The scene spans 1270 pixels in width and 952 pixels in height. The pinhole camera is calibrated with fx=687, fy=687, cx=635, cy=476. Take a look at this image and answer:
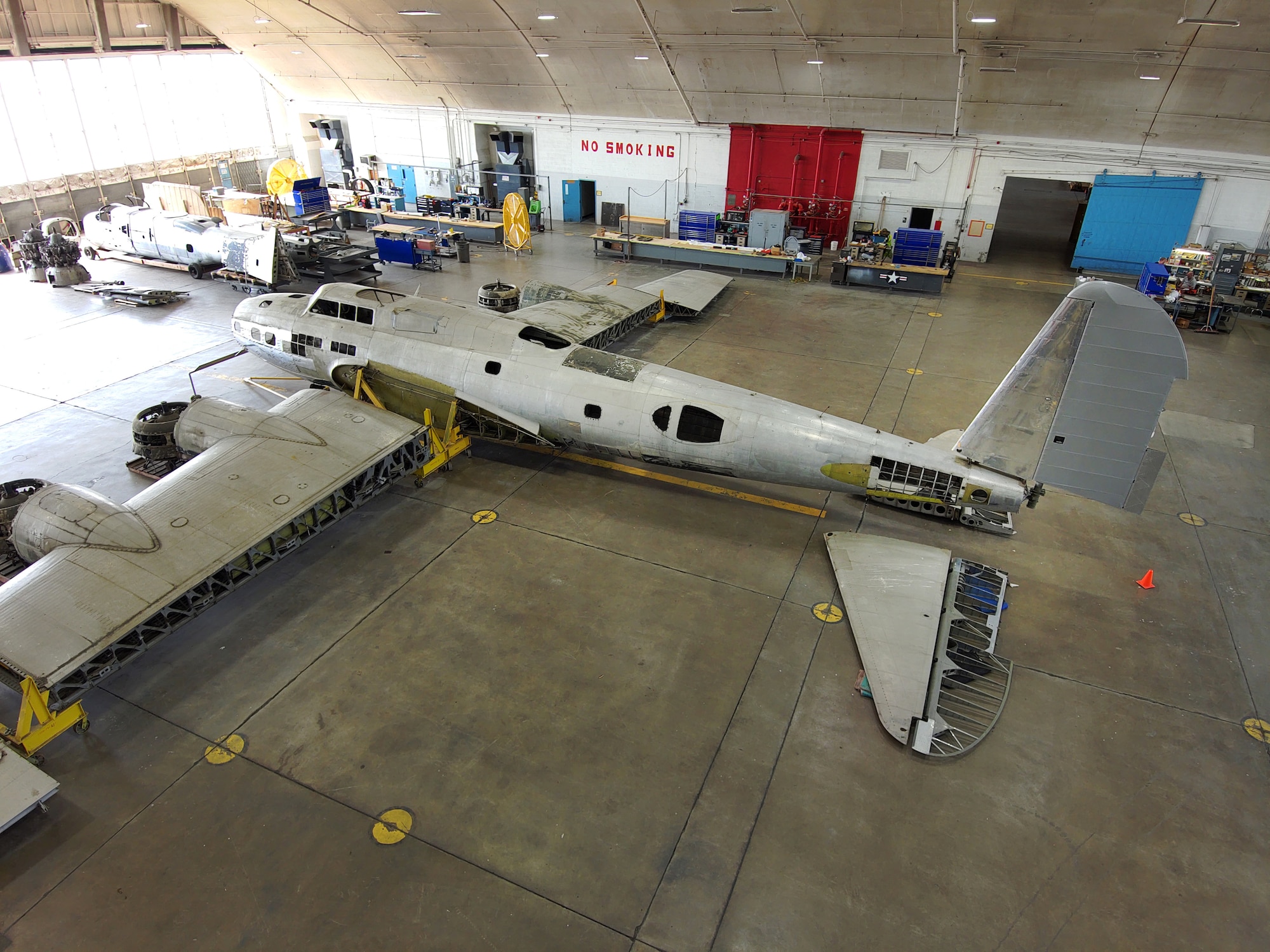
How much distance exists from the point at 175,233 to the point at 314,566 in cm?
2201

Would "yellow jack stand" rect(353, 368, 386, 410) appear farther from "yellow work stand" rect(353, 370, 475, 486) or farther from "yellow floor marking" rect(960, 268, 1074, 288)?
"yellow floor marking" rect(960, 268, 1074, 288)

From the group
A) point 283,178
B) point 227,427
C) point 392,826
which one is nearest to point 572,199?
point 283,178

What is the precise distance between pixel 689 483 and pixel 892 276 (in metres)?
17.8

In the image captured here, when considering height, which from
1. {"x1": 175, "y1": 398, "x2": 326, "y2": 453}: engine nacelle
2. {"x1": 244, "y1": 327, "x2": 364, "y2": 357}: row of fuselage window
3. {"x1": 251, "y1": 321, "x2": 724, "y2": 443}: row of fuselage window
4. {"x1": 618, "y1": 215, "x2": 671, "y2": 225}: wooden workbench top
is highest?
{"x1": 618, "y1": 215, "x2": 671, "y2": 225}: wooden workbench top

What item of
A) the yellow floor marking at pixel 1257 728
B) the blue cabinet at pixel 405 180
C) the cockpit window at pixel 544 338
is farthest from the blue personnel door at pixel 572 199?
the yellow floor marking at pixel 1257 728

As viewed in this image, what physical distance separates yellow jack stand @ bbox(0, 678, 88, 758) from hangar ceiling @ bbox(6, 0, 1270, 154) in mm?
26727

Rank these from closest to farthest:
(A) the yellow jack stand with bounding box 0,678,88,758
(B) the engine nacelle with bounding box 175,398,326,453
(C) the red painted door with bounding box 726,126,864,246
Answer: (A) the yellow jack stand with bounding box 0,678,88,758, (B) the engine nacelle with bounding box 175,398,326,453, (C) the red painted door with bounding box 726,126,864,246

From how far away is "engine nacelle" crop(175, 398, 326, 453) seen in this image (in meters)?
12.1

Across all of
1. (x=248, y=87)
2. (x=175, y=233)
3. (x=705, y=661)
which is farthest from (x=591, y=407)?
(x=248, y=87)

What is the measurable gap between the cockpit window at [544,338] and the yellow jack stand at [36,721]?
9083 millimetres

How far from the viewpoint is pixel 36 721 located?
8.26m

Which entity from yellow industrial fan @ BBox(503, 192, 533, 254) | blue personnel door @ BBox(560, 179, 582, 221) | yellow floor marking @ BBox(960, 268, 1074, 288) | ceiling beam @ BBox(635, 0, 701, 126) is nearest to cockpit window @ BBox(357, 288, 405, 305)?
yellow industrial fan @ BBox(503, 192, 533, 254)

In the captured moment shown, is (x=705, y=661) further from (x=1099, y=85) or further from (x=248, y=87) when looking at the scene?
(x=248, y=87)

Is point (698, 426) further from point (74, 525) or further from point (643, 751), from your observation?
point (74, 525)
